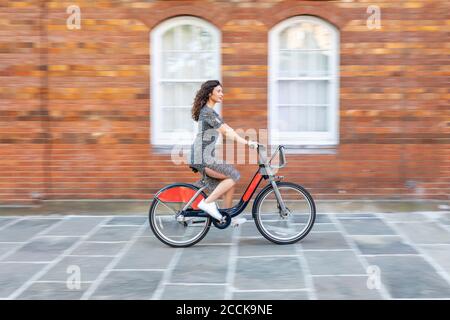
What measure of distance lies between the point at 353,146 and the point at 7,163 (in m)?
5.18

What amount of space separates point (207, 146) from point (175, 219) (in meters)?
0.91

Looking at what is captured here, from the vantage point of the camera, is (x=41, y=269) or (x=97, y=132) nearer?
(x=41, y=269)

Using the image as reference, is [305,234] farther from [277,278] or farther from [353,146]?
[353,146]

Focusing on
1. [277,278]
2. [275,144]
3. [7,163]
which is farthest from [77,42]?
[277,278]

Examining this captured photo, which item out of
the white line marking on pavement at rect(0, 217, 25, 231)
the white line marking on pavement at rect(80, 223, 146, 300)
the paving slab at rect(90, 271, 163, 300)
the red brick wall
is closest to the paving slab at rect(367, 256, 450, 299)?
the paving slab at rect(90, 271, 163, 300)

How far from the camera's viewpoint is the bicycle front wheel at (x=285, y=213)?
704cm

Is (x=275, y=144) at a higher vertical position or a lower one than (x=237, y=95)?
lower

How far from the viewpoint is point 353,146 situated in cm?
942

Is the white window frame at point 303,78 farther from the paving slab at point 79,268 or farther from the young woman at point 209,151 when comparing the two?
the paving slab at point 79,268

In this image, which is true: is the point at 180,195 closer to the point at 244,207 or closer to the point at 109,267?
the point at 244,207

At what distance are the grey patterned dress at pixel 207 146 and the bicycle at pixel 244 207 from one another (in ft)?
0.60

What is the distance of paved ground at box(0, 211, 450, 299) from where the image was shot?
562 centimetres

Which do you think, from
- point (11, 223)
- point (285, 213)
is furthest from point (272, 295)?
point (11, 223)

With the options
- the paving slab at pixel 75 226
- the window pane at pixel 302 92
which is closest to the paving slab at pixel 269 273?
the paving slab at pixel 75 226
